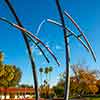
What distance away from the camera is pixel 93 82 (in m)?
77.6

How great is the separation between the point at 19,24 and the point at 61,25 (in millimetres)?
3058

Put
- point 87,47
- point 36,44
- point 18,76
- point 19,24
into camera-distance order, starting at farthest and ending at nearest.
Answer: point 18,76
point 87,47
point 36,44
point 19,24

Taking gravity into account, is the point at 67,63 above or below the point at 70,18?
below

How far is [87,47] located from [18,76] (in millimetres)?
87304

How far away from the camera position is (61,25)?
55.6 ft

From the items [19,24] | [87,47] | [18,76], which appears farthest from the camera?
[18,76]

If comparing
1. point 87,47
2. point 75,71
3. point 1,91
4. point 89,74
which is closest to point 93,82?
point 89,74

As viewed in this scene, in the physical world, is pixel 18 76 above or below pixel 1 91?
above

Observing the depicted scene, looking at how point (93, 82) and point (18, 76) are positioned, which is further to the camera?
point (18, 76)

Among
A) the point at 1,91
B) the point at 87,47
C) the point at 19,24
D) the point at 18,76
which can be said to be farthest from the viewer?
the point at 18,76

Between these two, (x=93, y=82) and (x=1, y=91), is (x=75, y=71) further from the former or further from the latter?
(x=1, y=91)

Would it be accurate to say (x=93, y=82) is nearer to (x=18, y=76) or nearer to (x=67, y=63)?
(x=18, y=76)

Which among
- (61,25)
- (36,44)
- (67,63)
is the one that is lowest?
(67,63)

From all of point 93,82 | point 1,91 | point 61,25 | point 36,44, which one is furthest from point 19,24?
point 93,82
